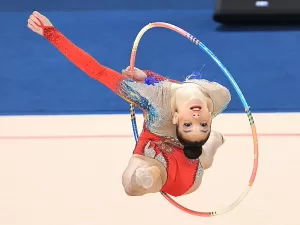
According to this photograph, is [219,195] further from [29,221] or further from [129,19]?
[129,19]

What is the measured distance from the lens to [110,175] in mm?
2395

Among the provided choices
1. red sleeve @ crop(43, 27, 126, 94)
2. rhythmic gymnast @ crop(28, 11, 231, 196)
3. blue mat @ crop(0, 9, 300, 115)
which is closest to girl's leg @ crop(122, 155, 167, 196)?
rhythmic gymnast @ crop(28, 11, 231, 196)

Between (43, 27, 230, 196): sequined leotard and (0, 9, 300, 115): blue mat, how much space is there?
48.0 inches

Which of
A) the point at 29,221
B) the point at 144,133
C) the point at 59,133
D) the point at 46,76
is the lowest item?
the point at 29,221

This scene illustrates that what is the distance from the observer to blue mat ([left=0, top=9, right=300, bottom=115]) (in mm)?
3016

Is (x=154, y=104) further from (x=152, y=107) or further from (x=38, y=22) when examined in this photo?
(x=38, y=22)

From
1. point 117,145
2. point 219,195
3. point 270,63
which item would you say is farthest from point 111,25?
point 219,195

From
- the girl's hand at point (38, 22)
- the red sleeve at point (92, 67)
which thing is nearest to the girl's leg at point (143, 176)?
the red sleeve at point (92, 67)

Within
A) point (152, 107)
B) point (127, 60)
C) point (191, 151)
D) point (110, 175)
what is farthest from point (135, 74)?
point (127, 60)

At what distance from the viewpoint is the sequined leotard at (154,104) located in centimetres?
169

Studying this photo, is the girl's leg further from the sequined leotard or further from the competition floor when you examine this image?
the competition floor

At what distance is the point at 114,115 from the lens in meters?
2.90

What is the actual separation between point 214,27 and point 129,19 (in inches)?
21.5

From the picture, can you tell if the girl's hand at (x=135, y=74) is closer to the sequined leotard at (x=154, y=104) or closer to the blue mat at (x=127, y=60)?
the sequined leotard at (x=154, y=104)
